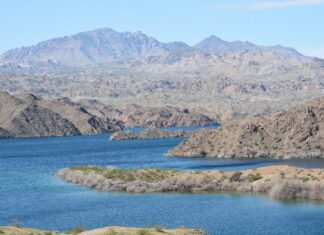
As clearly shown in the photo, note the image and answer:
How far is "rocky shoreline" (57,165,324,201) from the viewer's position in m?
114

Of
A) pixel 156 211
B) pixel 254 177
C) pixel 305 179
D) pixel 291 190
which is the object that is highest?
pixel 305 179

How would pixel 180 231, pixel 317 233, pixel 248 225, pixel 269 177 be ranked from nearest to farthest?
pixel 180 231 < pixel 317 233 < pixel 248 225 < pixel 269 177

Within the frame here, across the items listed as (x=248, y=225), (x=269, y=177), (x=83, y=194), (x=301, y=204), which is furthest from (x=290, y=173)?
(x=248, y=225)

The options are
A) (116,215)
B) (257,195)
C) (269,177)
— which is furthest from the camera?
(269,177)

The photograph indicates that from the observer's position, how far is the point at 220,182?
127 metres

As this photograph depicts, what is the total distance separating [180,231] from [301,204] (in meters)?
41.8

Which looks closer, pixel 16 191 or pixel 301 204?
pixel 301 204

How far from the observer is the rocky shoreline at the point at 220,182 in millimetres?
113500

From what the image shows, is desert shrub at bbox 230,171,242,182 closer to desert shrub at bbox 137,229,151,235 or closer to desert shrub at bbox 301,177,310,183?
desert shrub at bbox 301,177,310,183

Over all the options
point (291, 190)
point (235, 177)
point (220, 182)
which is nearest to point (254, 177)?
point (235, 177)

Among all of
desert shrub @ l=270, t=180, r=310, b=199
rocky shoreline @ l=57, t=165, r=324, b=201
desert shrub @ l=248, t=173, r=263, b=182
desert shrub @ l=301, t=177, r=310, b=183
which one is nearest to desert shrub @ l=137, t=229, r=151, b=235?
rocky shoreline @ l=57, t=165, r=324, b=201

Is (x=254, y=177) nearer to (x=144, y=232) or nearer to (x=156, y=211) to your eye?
(x=156, y=211)

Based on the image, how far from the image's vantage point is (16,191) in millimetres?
134750

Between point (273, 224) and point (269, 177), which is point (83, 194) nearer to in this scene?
point (269, 177)
